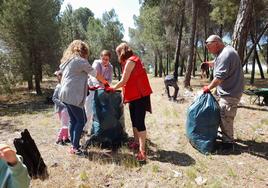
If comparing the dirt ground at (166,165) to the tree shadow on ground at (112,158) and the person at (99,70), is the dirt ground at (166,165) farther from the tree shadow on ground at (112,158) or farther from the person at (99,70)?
the person at (99,70)

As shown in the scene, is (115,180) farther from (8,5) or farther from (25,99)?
(8,5)

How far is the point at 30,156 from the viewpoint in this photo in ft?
15.5

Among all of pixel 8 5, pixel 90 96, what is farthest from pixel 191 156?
pixel 8 5

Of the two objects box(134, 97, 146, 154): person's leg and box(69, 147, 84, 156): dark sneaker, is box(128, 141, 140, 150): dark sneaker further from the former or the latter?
box(69, 147, 84, 156): dark sneaker

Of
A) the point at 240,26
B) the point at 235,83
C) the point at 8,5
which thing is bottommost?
the point at 235,83

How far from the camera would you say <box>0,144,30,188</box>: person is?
→ 2.07m

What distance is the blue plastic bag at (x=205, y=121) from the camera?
5559 mm

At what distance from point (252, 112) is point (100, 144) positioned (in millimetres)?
5081

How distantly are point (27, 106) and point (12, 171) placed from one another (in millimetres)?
13543

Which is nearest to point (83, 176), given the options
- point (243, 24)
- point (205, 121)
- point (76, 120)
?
point (76, 120)

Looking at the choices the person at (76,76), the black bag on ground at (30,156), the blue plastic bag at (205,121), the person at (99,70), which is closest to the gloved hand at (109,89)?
the person at (76,76)

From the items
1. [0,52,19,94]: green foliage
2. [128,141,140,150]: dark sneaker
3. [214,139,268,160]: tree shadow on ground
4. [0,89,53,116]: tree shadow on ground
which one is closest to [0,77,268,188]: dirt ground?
[214,139,268,160]: tree shadow on ground

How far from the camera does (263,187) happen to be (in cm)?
436

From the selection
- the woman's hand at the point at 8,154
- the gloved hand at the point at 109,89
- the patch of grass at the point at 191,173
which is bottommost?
the patch of grass at the point at 191,173
